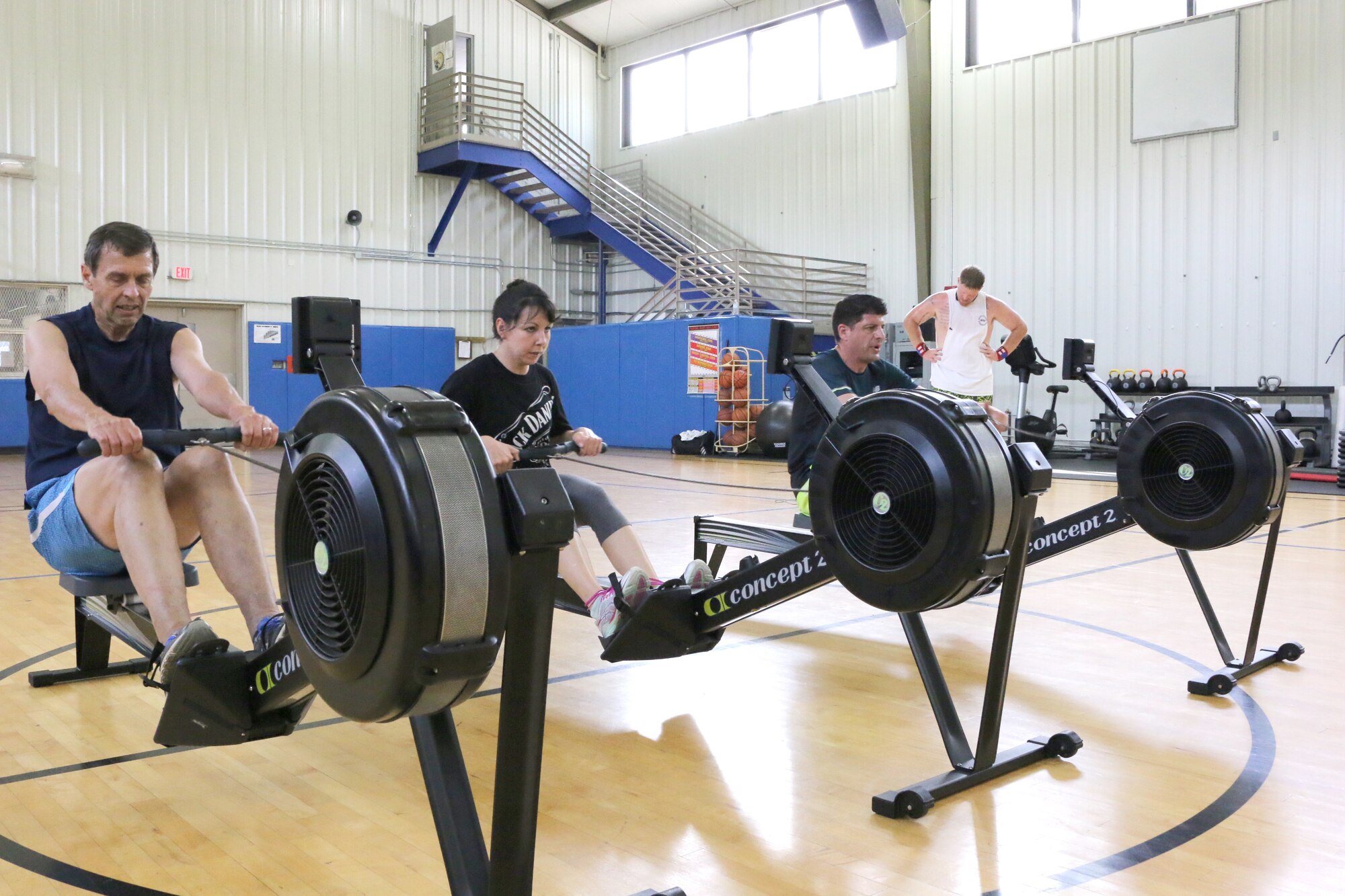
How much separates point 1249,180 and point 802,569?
9809 millimetres

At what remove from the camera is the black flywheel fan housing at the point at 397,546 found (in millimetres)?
1320

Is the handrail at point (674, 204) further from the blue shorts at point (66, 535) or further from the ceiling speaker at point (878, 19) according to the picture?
the blue shorts at point (66, 535)

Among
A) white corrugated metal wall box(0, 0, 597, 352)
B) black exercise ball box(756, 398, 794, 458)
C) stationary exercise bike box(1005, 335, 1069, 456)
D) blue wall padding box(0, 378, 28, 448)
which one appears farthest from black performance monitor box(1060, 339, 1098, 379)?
blue wall padding box(0, 378, 28, 448)

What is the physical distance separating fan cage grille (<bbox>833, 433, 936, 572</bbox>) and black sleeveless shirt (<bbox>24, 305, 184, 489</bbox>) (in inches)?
60.3

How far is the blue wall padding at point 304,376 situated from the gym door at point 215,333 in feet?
0.59

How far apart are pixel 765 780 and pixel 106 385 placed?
5.62ft

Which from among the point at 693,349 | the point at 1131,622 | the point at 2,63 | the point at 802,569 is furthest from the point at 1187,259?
the point at 2,63

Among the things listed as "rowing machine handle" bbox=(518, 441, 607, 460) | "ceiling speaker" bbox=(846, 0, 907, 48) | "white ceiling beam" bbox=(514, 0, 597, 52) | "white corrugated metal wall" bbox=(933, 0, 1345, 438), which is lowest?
"rowing machine handle" bbox=(518, 441, 607, 460)

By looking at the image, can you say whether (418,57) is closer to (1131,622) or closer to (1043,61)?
(1043,61)

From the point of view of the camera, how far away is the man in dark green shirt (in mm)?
3375

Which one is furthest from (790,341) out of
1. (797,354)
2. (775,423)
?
(775,423)

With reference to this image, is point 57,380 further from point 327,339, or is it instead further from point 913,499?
point 913,499

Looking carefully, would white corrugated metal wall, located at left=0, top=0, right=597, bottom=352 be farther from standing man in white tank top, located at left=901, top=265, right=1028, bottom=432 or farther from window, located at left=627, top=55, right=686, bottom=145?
standing man in white tank top, located at left=901, top=265, right=1028, bottom=432

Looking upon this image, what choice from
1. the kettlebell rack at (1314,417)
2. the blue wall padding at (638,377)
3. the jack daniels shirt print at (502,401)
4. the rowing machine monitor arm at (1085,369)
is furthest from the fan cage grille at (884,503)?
the blue wall padding at (638,377)
